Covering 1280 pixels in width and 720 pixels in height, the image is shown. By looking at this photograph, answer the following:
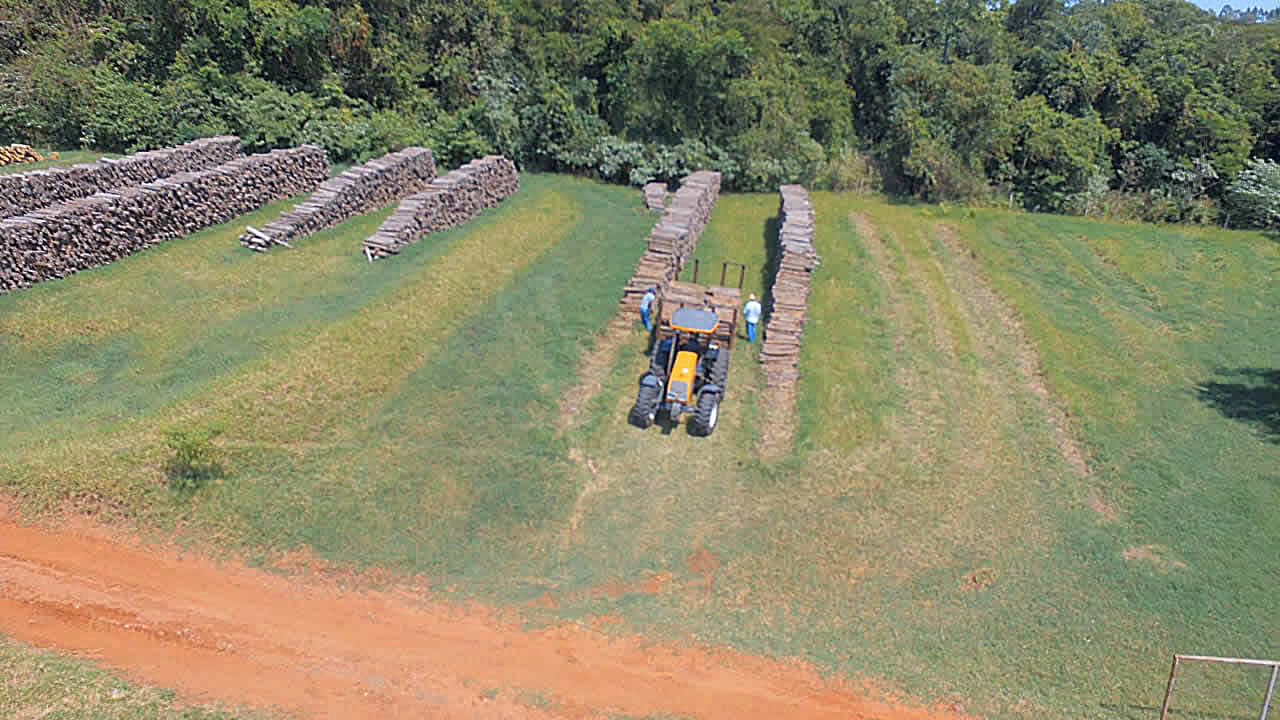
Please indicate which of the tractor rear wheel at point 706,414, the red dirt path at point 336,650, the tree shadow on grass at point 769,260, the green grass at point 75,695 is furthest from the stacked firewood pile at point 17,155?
the tractor rear wheel at point 706,414

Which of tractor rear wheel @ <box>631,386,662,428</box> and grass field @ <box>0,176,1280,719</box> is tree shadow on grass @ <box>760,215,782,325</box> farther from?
tractor rear wheel @ <box>631,386,662,428</box>

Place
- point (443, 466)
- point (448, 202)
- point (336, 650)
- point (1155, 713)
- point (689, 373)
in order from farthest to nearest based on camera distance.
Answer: point (448, 202), point (689, 373), point (443, 466), point (336, 650), point (1155, 713)

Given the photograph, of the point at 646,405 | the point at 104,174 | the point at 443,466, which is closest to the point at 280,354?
the point at 443,466

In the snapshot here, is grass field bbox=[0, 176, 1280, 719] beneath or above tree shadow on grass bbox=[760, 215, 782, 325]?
beneath

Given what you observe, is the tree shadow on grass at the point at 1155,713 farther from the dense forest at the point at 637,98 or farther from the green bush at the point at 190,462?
the dense forest at the point at 637,98

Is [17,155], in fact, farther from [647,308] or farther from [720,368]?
[720,368]

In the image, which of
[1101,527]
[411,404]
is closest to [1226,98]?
[1101,527]

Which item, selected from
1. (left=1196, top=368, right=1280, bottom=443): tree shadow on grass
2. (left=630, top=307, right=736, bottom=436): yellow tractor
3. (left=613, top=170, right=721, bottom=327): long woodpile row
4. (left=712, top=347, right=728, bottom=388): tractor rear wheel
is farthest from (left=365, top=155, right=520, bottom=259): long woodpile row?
(left=1196, top=368, right=1280, bottom=443): tree shadow on grass
